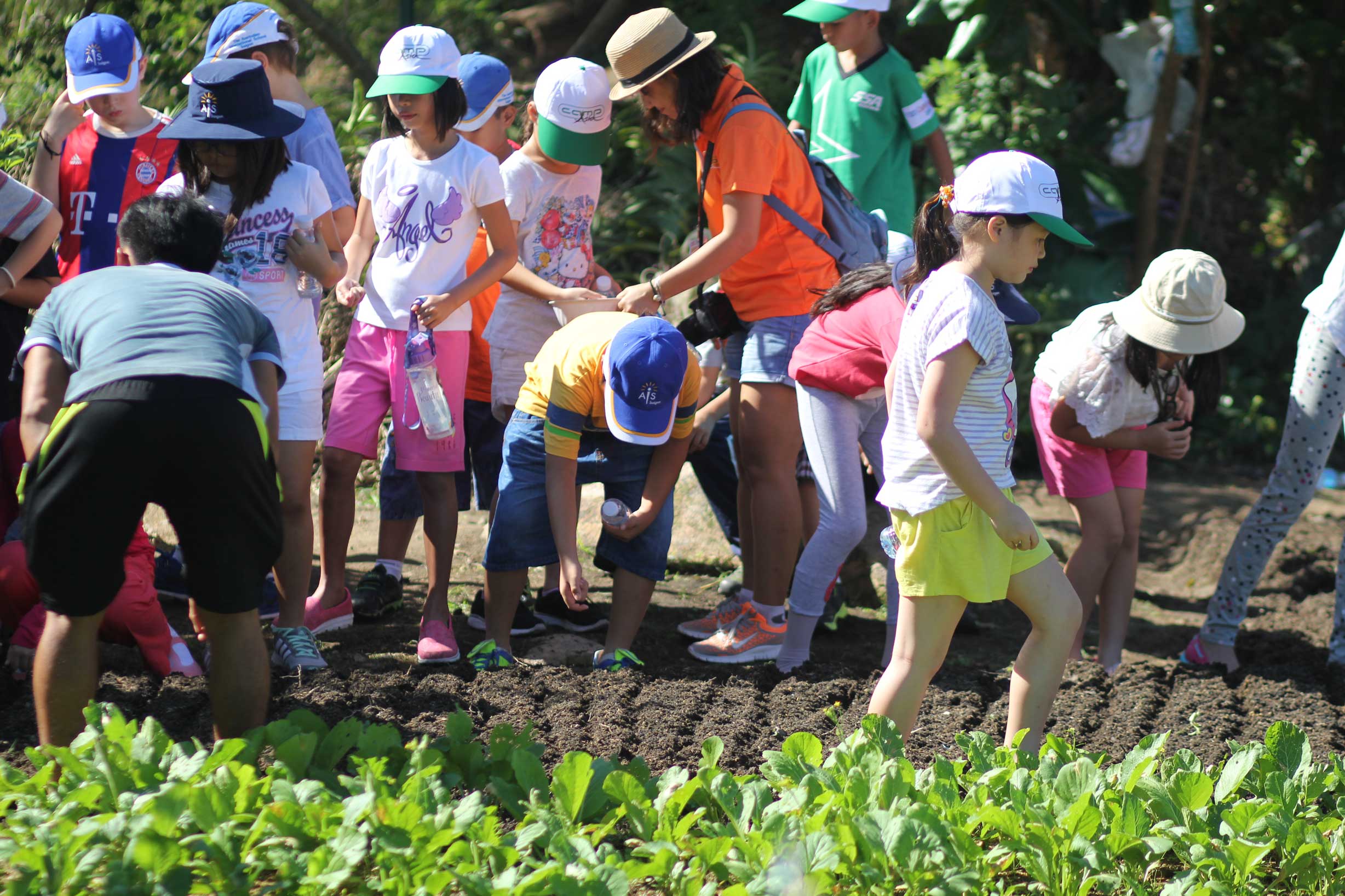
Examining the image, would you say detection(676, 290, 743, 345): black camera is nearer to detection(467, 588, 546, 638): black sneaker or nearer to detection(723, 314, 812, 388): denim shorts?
detection(723, 314, 812, 388): denim shorts

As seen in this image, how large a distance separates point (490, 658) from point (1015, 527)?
176 centimetres

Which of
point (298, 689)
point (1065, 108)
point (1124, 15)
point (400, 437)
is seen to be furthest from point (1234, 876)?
point (1124, 15)

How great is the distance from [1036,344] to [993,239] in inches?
208

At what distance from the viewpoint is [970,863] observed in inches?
106

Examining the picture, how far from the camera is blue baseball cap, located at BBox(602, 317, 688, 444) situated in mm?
3744

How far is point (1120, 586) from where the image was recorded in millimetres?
4633

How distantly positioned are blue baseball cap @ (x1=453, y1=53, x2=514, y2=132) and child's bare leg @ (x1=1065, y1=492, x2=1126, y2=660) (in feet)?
7.86

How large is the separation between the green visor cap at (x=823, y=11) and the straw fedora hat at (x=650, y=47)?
982 millimetres

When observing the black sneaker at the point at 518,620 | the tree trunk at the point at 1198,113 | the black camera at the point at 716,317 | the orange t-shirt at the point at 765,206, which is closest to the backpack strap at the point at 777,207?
the orange t-shirt at the point at 765,206

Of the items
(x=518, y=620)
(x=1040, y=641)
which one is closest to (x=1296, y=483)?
(x=1040, y=641)

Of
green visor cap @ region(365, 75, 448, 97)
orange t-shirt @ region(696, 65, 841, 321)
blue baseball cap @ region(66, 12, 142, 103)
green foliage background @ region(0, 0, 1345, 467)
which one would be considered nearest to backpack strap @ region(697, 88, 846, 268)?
orange t-shirt @ region(696, 65, 841, 321)

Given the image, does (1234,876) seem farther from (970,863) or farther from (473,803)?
(473,803)

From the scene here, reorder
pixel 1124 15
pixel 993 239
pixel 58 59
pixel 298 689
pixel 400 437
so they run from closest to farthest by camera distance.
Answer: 1. pixel 993 239
2. pixel 298 689
3. pixel 400 437
4. pixel 58 59
5. pixel 1124 15

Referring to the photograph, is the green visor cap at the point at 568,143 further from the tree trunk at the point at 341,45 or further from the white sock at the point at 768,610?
the tree trunk at the point at 341,45
